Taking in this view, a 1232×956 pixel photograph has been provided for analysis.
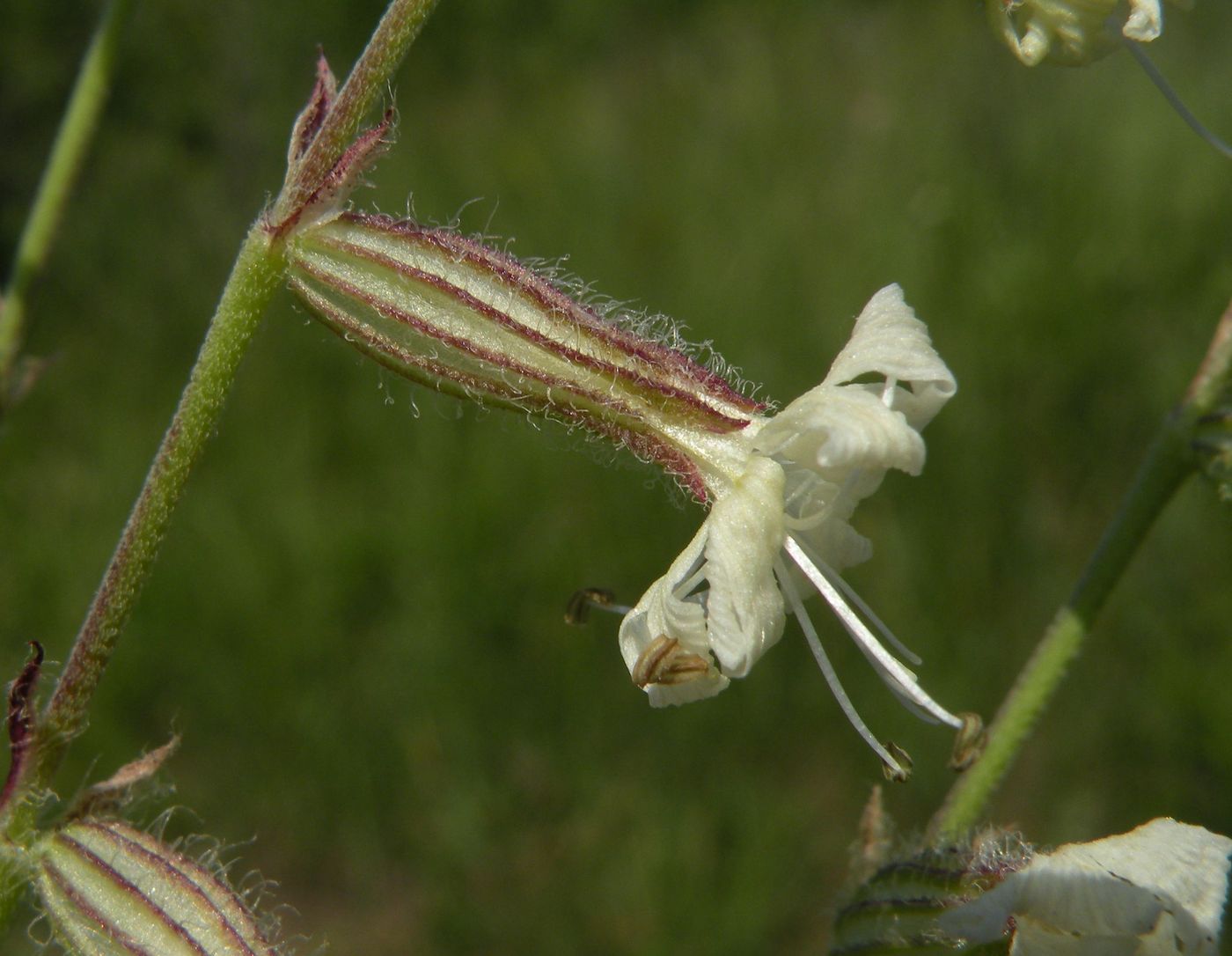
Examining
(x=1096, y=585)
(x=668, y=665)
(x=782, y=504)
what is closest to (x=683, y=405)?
(x=782, y=504)

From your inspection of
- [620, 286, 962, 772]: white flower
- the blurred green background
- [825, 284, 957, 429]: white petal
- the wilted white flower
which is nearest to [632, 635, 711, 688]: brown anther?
[620, 286, 962, 772]: white flower

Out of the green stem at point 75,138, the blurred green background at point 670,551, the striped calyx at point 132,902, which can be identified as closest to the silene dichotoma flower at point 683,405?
the striped calyx at point 132,902

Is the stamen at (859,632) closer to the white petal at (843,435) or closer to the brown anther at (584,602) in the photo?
the white petal at (843,435)

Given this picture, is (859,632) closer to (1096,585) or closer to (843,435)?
(843,435)

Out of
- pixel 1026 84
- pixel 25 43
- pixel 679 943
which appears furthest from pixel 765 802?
pixel 25 43

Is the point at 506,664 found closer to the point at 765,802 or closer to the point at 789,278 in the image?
the point at 765,802

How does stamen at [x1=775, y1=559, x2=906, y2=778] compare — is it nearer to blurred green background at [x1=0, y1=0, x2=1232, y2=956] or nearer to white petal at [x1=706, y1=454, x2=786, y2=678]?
white petal at [x1=706, y1=454, x2=786, y2=678]
